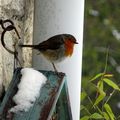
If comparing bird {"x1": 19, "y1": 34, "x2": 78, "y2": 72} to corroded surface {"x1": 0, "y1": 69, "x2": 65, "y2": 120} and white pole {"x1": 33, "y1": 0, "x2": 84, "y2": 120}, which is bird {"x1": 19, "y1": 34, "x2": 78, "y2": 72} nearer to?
white pole {"x1": 33, "y1": 0, "x2": 84, "y2": 120}

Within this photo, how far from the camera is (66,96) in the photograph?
3.82 metres

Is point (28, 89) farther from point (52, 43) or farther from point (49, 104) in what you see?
point (52, 43)

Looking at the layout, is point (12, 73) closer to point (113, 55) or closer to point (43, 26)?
point (43, 26)

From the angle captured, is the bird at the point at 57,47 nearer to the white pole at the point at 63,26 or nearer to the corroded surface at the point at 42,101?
the white pole at the point at 63,26

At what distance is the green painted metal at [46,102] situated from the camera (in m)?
3.57

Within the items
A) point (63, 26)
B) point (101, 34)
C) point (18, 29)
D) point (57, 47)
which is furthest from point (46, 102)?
point (101, 34)

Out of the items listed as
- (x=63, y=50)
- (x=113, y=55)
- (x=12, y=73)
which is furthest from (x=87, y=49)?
(x=12, y=73)

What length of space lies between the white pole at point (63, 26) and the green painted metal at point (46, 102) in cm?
46

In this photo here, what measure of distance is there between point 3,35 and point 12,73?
12.9 inches

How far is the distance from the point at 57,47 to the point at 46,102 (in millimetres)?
1057

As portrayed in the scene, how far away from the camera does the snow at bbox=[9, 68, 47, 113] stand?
142 inches

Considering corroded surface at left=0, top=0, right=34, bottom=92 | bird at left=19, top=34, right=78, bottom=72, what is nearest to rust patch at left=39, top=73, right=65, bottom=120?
corroded surface at left=0, top=0, right=34, bottom=92

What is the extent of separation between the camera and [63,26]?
4316mm

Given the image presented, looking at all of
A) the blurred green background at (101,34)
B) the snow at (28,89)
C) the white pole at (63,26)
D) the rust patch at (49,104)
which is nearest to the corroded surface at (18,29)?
the white pole at (63,26)
